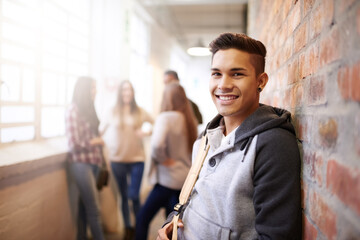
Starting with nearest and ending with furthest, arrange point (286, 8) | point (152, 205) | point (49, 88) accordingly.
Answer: point (286, 8), point (152, 205), point (49, 88)

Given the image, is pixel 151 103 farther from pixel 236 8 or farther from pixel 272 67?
pixel 272 67

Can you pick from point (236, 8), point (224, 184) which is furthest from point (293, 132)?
point (236, 8)

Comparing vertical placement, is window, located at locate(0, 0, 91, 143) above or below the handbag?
above

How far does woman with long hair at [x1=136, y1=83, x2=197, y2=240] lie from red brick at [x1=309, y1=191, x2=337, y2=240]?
1.58 m

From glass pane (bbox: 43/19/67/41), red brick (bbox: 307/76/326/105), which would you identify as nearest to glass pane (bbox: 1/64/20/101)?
glass pane (bbox: 43/19/67/41)

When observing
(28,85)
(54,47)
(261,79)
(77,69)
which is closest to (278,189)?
(261,79)

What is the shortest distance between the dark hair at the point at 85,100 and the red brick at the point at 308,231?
6.53 feet

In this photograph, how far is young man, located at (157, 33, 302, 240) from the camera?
0.81 m

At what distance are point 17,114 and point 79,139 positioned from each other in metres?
0.50

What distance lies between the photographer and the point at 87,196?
2.46m

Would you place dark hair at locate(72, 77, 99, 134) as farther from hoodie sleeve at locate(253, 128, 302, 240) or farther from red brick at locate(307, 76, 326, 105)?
red brick at locate(307, 76, 326, 105)

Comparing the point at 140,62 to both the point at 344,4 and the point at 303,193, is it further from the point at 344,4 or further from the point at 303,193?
the point at 344,4

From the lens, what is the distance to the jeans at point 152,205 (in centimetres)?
225


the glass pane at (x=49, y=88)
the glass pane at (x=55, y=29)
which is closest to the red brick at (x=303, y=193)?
the glass pane at (x=49, y=88)
